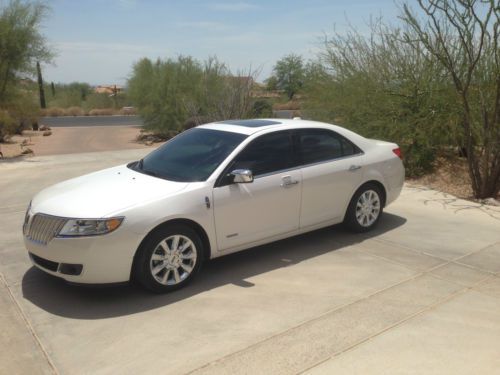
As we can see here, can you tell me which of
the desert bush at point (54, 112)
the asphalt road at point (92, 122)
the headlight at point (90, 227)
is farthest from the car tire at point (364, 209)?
the desert bush at point (54, 112)

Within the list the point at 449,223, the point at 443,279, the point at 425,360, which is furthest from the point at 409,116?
the point at 425,360

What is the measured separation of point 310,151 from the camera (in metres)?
5.63

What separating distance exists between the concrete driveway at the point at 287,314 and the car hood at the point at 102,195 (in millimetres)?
804

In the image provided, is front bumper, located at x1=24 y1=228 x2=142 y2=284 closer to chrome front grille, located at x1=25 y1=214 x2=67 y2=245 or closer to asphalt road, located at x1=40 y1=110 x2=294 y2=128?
chrome front grille, located at x1=25 y1=214 x2=67 y2=245

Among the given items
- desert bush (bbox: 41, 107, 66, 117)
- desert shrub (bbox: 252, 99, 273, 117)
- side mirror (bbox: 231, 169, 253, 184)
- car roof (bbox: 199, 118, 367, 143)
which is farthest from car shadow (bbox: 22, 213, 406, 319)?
desert bush (bbox: 41, 107, 66, 117)

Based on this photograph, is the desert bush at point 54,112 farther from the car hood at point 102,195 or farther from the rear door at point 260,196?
the rear door at point 260,196

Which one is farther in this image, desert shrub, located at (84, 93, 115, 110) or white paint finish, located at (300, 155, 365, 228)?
desert shrub, located at (84, 93, 115, 110)

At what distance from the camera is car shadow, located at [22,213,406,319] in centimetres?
429

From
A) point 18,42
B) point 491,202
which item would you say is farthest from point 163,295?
point 18,42

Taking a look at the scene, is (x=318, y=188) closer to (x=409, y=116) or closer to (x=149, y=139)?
(x=409, y=116)

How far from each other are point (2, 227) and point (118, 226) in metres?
3.38

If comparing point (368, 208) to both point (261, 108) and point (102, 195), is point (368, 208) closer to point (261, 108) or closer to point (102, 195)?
point (102, 195)

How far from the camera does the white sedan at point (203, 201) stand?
421 cm

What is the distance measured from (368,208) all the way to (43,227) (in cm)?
379
